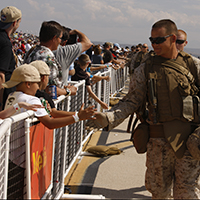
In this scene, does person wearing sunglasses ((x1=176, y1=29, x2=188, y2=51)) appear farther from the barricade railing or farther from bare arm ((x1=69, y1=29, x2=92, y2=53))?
the barricade railing

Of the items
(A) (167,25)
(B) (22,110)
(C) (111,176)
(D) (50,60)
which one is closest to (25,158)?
(B) (22,110)

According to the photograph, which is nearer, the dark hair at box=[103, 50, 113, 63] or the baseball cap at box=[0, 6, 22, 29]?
the baseball cap at box=[0, 6, 22, 29]

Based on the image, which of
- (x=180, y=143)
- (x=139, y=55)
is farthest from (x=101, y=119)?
(x=139, y=55)

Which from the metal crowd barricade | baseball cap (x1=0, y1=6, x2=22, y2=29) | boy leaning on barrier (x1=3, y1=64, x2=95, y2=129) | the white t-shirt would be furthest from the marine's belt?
baseball cap (x1=0, y1=6, x2=22, y2=29)

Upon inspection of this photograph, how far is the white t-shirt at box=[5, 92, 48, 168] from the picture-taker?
7.91 ft

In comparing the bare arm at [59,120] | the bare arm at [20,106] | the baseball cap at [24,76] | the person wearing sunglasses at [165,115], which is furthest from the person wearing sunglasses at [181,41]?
the bare arm at [20,106]

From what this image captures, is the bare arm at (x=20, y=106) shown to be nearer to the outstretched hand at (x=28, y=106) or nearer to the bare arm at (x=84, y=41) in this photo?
the outstretched hand at (x=28, y=106)

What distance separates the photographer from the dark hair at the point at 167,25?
3188 millimetres

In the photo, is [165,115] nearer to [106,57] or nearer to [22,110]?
[22,110]

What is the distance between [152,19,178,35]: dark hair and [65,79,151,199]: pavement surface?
2357mm

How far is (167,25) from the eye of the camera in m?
3.20

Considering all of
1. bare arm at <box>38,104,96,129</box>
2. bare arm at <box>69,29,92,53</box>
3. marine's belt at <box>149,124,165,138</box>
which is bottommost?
marine's belt at <box>149,124,165,138</box>

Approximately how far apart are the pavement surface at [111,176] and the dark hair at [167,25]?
2357 millimetres

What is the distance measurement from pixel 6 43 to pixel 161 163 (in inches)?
84.4
